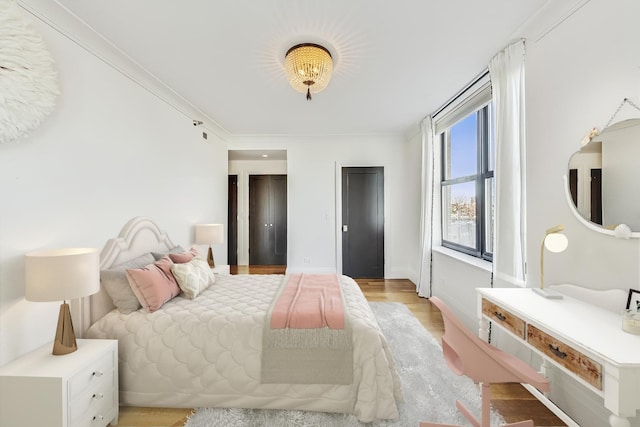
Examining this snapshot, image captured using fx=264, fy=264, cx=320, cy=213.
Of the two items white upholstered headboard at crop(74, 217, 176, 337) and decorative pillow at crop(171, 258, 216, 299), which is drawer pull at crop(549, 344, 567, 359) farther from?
white upholstered headboard at crop(74, 217, 176, 337)

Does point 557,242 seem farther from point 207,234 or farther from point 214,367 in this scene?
point 207,234

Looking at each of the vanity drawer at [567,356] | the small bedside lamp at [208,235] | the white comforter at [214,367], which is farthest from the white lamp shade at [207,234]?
the vanity drawer at [567,356]

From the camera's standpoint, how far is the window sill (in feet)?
9.26

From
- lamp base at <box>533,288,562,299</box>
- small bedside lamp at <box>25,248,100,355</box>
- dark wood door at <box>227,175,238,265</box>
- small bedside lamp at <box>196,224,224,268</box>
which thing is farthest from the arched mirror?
Answer: dark wood door at <box>227,175,238,265</box>

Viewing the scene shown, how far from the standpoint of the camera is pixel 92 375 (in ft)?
5.12

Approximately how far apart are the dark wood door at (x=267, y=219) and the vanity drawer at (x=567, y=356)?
5.27m

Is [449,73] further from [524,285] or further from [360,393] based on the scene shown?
[360,393]

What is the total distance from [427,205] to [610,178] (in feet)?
8.69

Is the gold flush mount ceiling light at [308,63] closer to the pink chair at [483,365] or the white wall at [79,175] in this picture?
the white wall at [79,175]

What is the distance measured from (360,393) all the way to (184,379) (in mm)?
1217

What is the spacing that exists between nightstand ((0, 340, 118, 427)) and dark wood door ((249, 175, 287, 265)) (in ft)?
15.1

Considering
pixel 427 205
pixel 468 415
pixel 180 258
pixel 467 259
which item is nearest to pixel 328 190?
pixel 427 205

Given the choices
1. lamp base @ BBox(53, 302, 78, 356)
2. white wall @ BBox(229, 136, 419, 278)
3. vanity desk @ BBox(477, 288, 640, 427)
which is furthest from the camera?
white wall @ BBox(229, 136, 419, 278)

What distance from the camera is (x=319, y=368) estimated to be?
182 cm
